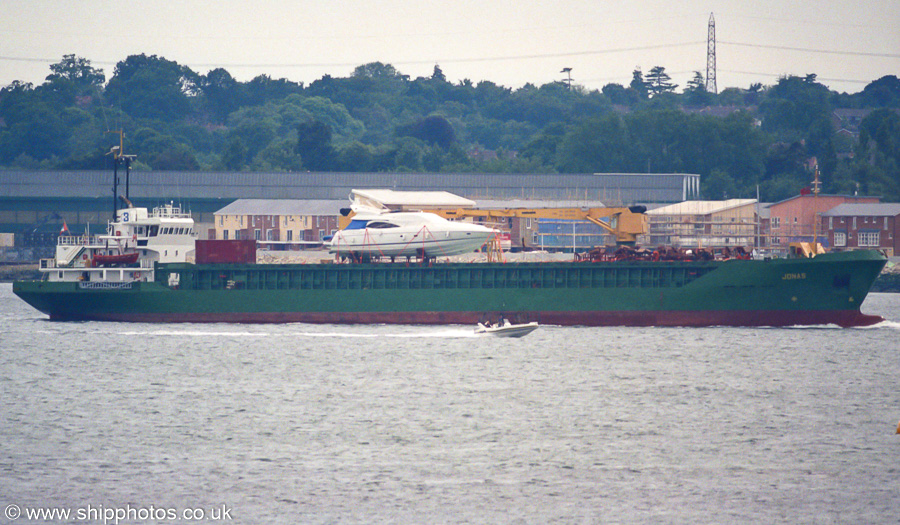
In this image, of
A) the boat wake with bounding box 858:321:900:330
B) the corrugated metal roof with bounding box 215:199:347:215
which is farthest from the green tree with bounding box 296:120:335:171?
the boat wake with bounding box 858:321:900:330

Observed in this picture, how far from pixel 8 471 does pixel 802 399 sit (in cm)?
3091

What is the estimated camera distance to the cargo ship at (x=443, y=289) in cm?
6309

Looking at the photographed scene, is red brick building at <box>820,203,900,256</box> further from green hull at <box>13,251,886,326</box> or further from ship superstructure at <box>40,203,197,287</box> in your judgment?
ship superstructure at <box>40,203,197,287</box>

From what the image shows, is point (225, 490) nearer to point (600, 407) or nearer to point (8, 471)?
point (8, 471)

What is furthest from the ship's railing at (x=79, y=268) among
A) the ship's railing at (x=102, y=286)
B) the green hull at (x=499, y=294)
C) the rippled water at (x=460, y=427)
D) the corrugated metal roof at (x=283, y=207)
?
the corrugated metal roof at (x=283, y=207)

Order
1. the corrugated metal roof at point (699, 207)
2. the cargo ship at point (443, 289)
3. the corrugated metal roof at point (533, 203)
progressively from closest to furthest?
the cargo ship at point (443, 289) → the corrugated metal roof at point (699, 207) → the corrugated metal roof at point (533, 203)

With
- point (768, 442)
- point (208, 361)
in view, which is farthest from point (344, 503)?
point (208, 361)

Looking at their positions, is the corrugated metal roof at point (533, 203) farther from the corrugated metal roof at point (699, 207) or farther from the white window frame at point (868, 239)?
the white window frame at point (868, 239)

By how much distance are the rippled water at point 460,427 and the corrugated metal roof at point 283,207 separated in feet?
187

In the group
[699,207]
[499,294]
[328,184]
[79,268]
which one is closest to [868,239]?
[699,207]

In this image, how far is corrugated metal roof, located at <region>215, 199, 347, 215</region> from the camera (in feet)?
395

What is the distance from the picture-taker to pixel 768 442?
125ft

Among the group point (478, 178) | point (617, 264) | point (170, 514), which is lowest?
point (170, 514)

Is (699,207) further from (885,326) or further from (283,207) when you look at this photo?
(885,326)
